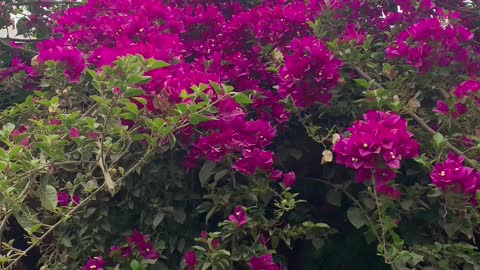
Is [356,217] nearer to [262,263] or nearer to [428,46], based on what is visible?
[262,263]

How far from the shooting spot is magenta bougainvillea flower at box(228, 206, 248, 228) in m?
1.55

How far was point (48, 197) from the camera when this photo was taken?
1464 millimetres

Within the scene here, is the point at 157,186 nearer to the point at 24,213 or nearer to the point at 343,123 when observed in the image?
the point at 24,213

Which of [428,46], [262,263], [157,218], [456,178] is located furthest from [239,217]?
[428,46]

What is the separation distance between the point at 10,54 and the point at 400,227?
1970mm

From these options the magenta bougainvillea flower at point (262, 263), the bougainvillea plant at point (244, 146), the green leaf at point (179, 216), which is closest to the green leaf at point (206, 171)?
the bougainvillea plant at point (244, 146)

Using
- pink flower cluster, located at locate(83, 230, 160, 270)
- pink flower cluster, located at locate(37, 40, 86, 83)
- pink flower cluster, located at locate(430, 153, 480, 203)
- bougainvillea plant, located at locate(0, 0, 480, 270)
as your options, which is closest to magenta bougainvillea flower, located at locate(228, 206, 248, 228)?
bougainvillea plant, located at locate(0, 0, 480, 270)

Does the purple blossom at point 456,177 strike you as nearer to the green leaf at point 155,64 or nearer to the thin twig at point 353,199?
the thin twig at point 353,199

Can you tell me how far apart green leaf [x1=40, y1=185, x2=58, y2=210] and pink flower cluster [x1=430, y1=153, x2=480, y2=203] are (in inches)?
38.3

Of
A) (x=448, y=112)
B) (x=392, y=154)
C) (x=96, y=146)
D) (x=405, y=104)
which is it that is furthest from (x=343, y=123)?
(x=96, y=146)

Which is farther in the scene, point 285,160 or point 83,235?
point 285,160

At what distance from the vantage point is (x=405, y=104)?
1837mm

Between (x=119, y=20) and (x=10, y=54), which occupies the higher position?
(x=119, y=20)

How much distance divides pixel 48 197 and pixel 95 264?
0.81ft
